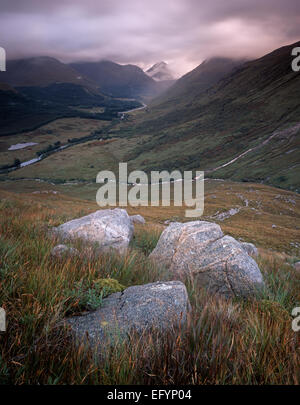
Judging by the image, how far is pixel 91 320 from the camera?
277cm

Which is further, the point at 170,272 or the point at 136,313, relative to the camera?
the point at 170,272

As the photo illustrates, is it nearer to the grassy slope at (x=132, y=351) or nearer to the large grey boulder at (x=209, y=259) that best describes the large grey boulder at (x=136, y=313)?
the grassy slope at (x=132, y=351)

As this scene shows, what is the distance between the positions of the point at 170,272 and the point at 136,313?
2455 mm

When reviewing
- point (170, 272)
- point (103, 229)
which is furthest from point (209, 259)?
point (103, 229)

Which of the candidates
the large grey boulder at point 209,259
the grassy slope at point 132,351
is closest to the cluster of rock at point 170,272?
the large grey boulder at point 209,259

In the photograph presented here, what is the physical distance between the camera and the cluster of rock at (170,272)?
2734 mm

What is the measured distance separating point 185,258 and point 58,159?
201m

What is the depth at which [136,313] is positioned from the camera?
9.65 feet

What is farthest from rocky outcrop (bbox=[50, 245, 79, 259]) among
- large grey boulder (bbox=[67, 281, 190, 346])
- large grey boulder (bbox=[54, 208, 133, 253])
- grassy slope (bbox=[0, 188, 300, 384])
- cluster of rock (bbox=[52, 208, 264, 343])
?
large grey boulder (bbox=[54, 208, 133, 253])

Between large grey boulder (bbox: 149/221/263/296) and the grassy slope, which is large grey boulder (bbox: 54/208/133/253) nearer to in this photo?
large grey boulder (bbox: 149/221/263/296)

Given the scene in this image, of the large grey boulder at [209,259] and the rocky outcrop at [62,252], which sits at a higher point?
the rocky outcrop at [62,252]

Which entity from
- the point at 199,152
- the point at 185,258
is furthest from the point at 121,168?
the point at 185,258

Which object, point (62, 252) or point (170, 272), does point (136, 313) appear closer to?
point (62, 252)

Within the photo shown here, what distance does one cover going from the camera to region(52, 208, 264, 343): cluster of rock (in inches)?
108
